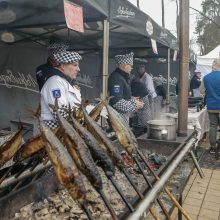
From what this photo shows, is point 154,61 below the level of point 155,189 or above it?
above

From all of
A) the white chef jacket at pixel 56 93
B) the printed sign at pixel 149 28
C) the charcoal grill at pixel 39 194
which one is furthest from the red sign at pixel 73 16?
the printed sign at pixel 149 28

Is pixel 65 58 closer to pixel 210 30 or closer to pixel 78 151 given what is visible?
pixel 78 151

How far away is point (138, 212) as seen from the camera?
1713 mm

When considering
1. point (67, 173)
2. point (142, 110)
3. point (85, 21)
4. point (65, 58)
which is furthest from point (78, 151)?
point (142, 110)

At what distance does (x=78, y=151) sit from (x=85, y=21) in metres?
4.18

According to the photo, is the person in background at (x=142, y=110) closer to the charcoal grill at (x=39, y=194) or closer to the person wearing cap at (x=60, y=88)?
the person wearing cap at (x=60, y=88)

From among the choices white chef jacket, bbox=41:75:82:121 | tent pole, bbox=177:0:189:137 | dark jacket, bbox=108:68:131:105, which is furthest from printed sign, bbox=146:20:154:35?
white chef jacket, bbox=41:75:82:121

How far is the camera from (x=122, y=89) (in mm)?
5129

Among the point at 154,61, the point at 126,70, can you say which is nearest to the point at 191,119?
the point at 126,70

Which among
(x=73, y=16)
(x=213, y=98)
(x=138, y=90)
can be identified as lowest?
(x=213, y=98)

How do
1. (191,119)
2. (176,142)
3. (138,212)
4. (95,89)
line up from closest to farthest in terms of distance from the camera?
(138,212) < (176,142) < (191,119) < (95,89)

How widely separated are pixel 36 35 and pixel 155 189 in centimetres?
669

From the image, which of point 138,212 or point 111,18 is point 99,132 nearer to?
point 138,212

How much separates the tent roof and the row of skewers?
79.8 inches
